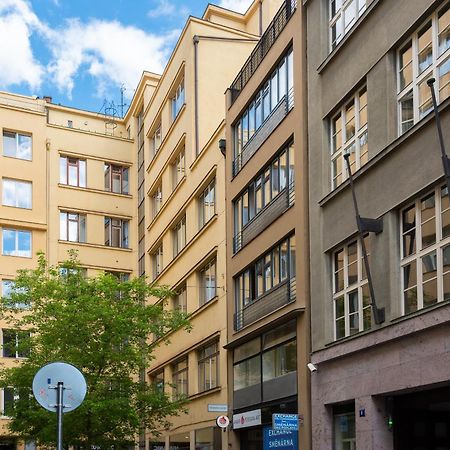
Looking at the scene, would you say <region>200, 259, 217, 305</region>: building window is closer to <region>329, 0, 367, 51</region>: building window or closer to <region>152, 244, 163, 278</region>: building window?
<region>152, 244, 163, 278</region>: building window

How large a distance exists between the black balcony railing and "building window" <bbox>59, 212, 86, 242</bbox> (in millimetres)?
22399

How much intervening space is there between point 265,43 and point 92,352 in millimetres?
10973

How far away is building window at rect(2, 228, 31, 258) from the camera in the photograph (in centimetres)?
5050

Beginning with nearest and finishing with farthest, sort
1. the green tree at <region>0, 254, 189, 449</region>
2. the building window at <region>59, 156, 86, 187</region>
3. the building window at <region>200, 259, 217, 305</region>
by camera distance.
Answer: the green tree at <region>0, 254, 189, 449</region> → the building window at <region>200, 259, 217, 305</region> → the building window at <region>59, 156, 86, 187</region>

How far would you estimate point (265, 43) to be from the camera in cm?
2877

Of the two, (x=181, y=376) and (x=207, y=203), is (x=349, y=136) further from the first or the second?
(x=181, y=376)

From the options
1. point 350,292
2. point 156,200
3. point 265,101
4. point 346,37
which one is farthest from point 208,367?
point 346,37

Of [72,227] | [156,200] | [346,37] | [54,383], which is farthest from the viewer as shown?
[72,227]

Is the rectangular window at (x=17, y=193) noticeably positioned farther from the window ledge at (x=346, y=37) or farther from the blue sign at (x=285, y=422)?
the blue sign at (x=285, y=422)

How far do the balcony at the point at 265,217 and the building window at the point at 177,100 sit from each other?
11725 mm

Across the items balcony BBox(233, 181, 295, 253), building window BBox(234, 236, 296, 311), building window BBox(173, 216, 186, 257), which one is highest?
building window BBox(173, 216, 186, 257)

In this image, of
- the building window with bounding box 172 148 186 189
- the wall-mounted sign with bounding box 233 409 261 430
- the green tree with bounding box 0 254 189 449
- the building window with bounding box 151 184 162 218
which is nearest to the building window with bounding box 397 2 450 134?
the wall-mounted sign with bounding box 233 409 261 430

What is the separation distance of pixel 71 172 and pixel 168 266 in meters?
14.1

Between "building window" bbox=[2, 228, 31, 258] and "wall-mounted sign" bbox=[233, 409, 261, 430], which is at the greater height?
"building window" bbox=[2, 228, 31, 258]
